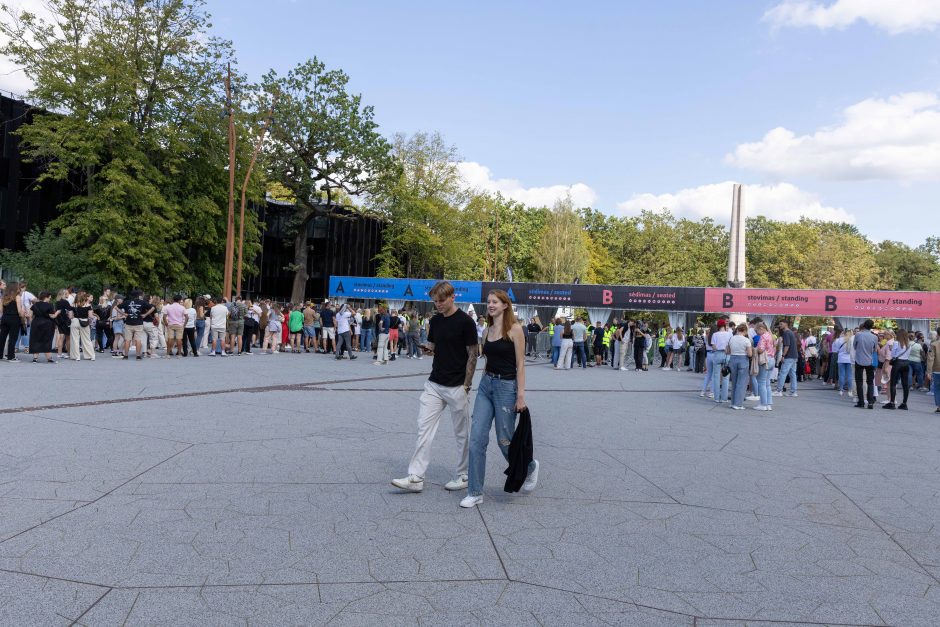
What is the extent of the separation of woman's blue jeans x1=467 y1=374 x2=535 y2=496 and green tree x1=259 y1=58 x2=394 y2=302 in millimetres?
39161

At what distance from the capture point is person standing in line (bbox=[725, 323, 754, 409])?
12744mm

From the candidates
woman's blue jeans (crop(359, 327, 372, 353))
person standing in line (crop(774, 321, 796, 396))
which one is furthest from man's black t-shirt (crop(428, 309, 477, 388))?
woman's blue jeans (crop(359, 327, 372, 353))

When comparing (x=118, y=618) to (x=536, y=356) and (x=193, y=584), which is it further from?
(x=536, y=356)

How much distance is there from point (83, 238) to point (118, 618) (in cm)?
2924

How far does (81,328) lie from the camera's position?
54.7ft

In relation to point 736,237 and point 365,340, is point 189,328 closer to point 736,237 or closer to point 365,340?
point 365,340

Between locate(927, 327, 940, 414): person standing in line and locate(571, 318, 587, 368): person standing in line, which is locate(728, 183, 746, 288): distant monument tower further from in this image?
locate(927, 327, 940, 414): person standing in line

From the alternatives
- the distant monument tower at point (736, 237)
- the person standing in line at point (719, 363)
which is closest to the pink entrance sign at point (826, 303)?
the distant monument tower at point (736, 237)

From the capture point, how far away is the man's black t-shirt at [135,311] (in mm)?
17297

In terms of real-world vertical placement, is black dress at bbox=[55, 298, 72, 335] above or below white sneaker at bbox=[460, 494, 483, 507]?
above

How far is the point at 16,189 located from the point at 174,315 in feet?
68.7

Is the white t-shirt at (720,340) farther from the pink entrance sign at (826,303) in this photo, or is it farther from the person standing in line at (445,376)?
the pink entrance sign at (826,303)

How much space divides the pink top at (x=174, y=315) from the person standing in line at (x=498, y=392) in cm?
1505

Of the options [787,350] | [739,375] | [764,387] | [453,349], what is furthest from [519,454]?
[787,350]
